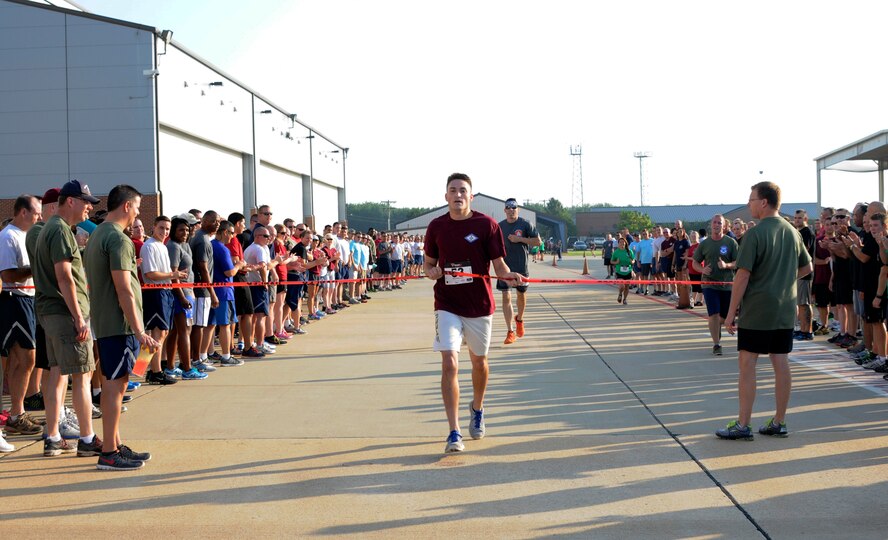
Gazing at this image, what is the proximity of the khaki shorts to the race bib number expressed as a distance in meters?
2.71

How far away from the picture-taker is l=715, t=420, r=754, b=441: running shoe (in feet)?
20.8

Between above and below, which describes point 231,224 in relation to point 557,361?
above

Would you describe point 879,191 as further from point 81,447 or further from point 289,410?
point 81,447

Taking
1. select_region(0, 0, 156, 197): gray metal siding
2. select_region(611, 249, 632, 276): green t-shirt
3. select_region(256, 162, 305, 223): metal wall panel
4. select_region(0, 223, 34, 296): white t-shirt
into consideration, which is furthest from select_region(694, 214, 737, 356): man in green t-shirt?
select_region(256, 162, 305, 223): metal wall panel

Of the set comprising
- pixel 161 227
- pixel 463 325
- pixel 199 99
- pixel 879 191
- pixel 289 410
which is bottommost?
pixel 289 410

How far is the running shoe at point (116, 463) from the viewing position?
5871 mm

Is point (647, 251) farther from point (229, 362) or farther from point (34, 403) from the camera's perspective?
point (34, 403)

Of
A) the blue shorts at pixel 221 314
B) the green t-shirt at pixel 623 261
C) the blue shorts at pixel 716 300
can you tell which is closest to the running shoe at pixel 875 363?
the blue shorts at pixel 716 300

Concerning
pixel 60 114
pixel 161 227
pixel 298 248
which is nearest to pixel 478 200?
pixel 60 114

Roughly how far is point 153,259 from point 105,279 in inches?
120

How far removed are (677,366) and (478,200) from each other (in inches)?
3229

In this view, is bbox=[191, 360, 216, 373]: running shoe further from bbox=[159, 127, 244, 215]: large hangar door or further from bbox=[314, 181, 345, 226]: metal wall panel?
bbox=[314, 181, 345, 226]: metal wall panel

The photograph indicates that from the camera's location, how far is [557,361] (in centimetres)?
1073

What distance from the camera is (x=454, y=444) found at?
6.20 meters
